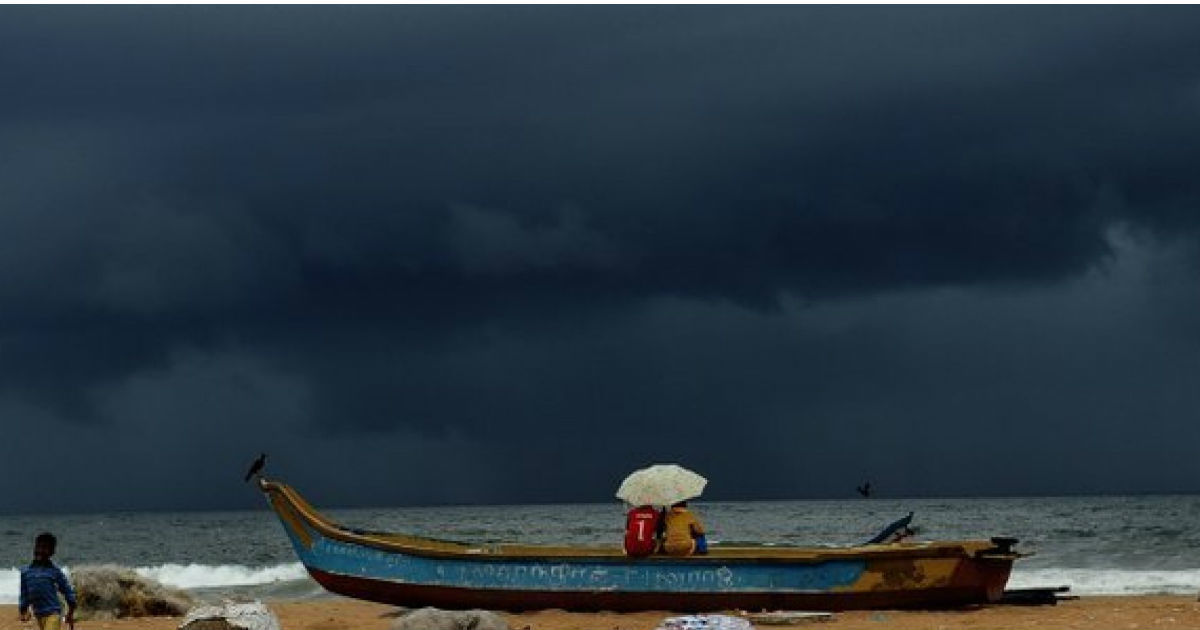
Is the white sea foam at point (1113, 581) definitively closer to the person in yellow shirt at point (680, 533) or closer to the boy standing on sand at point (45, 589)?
the person in yellow shirt at point (680, 533)

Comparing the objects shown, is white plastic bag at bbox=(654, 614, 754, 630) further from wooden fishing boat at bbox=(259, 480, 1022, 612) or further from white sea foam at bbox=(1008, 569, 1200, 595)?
white sea foam at bbox=(1008, 569, 1200, 595)

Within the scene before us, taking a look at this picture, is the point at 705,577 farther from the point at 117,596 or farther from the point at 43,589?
the point at 117,596

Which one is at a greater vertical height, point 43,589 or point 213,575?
point 213,575

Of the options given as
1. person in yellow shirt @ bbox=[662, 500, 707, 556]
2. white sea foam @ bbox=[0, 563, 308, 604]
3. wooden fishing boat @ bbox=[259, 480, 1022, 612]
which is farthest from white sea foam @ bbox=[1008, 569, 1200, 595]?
white sea foam @ bbox=[0, 563, 308, 604]

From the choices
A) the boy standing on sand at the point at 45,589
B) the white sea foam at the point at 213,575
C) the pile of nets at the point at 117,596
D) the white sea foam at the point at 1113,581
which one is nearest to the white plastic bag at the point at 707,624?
the boy standing on sand at the point at 45,589

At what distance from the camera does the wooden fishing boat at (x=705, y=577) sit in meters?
18.1

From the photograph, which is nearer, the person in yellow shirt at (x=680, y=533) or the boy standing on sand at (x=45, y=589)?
the boy standing on sand at (x=45, y=589)

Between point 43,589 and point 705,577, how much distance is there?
28.8 feet

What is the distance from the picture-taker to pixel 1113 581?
94.3ft

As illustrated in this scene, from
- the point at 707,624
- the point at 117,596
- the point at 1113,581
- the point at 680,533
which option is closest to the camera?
the point at 707,624

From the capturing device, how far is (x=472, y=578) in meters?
18.9

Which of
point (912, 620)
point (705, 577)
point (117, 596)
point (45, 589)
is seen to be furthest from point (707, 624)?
point (117, 596)

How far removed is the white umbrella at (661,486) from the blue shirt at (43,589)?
26.4ft

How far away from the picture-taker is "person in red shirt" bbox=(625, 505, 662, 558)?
18.3 metres
